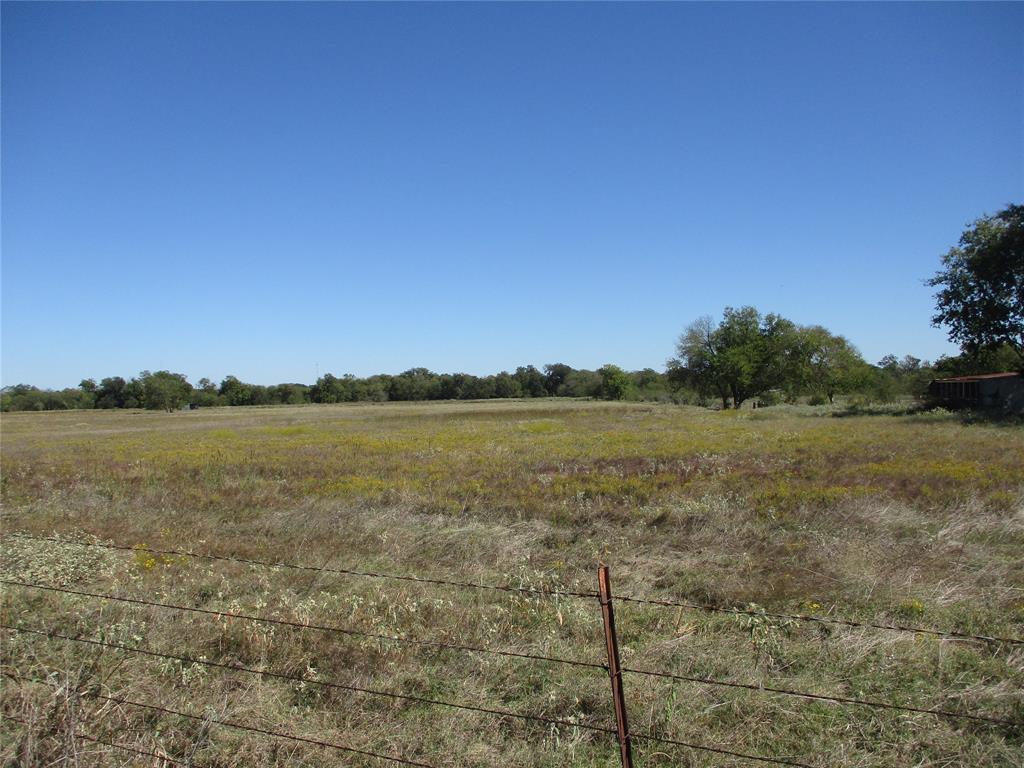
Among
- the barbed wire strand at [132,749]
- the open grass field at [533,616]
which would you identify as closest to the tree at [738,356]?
the open grass field at [533,616]

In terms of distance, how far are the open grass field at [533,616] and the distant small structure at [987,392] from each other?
99.9 feet

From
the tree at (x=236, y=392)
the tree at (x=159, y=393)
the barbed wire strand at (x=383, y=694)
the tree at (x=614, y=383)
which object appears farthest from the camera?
the tree at (x=236, y=392)

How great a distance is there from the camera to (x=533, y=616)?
6.93m

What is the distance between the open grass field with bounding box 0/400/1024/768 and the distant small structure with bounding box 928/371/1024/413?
30.5m

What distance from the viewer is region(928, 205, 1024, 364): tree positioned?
3603cm

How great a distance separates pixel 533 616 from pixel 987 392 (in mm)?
48047

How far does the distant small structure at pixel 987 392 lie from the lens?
39.3m

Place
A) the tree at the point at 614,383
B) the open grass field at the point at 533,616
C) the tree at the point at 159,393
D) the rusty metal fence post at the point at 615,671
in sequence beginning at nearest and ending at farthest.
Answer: the rusty metal fence post at the point at 615,671 < the open grass field at the point at 533,616 < the tree at the point at 159,393 < the tree at the point at 614,383

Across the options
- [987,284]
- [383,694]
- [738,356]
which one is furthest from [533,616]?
[738,356]

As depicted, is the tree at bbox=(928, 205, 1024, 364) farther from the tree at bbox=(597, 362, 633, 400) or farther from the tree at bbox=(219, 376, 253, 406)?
the tree at bbox=(219, 376, 253, 406)

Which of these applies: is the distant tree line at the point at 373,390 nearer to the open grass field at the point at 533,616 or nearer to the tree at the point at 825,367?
the tree at the point at 825,367

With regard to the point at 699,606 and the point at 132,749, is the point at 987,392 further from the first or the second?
the point at 132,749

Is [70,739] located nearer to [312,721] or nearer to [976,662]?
[312,721]

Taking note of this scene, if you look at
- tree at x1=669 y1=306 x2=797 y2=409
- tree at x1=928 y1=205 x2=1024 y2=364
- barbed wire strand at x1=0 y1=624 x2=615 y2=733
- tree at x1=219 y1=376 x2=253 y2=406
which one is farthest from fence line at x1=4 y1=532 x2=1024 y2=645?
tree at x1=219 y1=376 x2=253 y2=406
